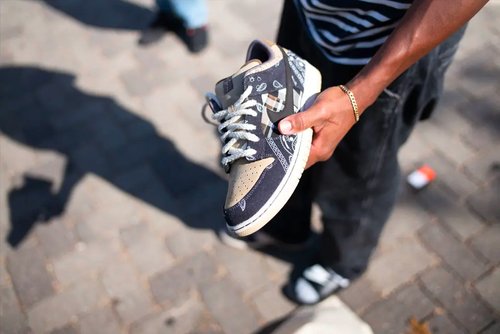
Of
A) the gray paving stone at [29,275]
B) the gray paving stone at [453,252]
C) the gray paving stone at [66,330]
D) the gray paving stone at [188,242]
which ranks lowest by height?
the gray paving stone at [29,275]

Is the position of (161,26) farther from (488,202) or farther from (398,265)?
(488,202)

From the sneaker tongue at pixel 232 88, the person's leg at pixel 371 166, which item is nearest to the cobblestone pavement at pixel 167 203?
the person's leg at pixel 371 166

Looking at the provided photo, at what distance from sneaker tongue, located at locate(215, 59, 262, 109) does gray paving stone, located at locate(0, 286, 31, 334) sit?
1734mm

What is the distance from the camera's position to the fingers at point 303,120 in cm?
131

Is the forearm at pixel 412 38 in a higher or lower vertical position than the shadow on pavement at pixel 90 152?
higher

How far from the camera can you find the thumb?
51.7 inches

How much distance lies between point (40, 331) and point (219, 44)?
245 centimetres

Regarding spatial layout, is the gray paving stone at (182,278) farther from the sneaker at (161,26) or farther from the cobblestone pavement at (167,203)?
the sneaker at (161,26)

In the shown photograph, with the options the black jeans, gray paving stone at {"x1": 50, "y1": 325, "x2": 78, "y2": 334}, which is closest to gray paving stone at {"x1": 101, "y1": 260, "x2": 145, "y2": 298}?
gray paving stone at {"x1": 50, "y1": 325, "x2": 78, "y2": 334}

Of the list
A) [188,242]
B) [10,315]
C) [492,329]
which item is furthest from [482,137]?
[10,315]

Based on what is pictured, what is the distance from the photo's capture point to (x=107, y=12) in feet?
12.8

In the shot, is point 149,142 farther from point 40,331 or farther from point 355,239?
point 355,239

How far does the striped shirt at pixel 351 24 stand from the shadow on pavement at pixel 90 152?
1.42 meters

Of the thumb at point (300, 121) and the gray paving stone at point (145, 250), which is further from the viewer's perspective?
the gray paving stone at point (145, 250)
